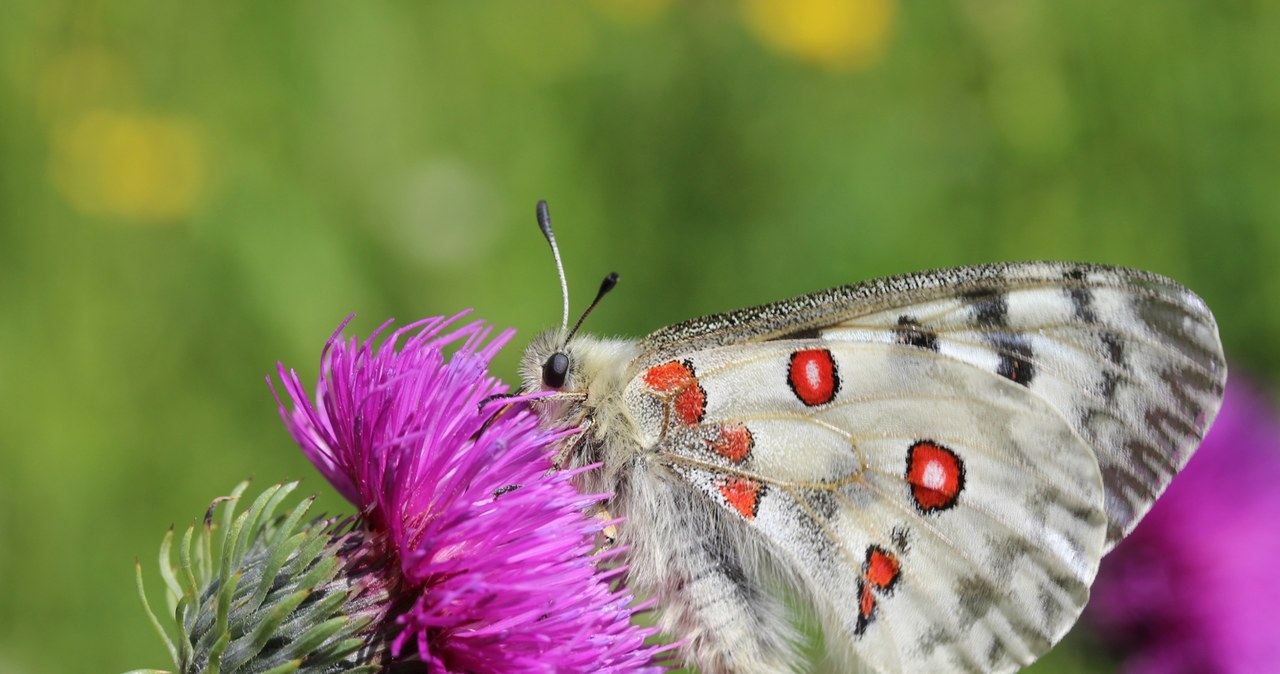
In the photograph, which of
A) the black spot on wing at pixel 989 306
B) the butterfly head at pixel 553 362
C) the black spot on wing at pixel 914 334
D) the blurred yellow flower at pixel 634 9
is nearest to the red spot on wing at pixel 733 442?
the butterfly head at pixel 553 362

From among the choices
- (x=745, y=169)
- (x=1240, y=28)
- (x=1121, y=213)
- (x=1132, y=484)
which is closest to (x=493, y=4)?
(x=745, y=169)

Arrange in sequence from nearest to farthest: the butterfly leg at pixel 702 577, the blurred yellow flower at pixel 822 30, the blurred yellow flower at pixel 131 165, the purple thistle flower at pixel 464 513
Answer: the purple thistle flower at pixel 464 513 → the butterfly leg at pixel 702 577 → the blurred yellow flower at pixel 131 165 → the blurred yellow flower at pixel 822 30

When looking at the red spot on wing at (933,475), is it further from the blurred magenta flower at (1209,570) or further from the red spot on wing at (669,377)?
the blurred magenta flower at (1209,570)

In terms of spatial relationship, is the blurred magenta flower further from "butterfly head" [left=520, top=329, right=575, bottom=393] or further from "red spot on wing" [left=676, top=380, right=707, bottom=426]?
"butterfly head" [left=520, top=329, right=575, bottom=393]

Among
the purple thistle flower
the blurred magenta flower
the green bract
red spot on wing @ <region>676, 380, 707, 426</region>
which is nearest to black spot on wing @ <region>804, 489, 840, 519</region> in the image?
red spot on wing @ <region>676, 380, 707, 426</region>

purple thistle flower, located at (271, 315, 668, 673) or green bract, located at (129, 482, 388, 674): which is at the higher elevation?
purple thistle flower, located at (271, 315, 668, 673)

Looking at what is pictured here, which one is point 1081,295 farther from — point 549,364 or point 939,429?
point 549,364
